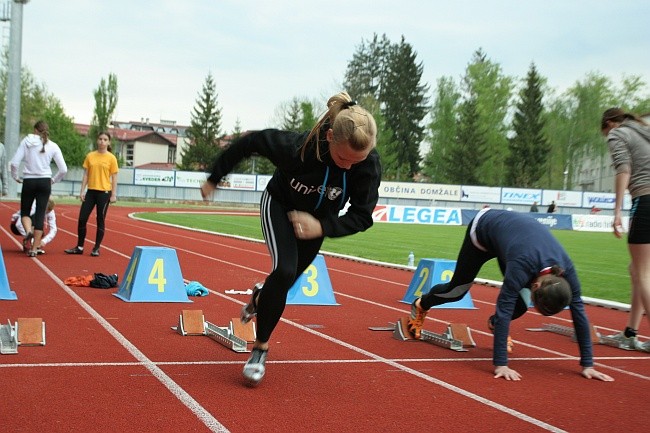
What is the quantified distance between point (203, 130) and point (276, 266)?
265 feet

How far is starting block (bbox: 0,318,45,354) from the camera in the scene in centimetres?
564

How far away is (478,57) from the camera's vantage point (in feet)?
275

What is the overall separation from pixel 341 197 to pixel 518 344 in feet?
10.4

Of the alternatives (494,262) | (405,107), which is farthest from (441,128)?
(494,262)

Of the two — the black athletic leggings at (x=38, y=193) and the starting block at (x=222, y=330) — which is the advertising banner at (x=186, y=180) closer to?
the black athletic leggings at (x=38, y=193)

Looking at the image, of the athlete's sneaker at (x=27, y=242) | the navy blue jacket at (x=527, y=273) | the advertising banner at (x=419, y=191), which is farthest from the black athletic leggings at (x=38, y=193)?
the advertising banner at (x=419, y=191)

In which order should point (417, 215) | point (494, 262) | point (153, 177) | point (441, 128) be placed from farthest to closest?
1. point (441, 128)
2. point (153, 177)
3. point (417, 215)
4. point (494, 262)

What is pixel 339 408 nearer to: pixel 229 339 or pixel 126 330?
pixel 229 339

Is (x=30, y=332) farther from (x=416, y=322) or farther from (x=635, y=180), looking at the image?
(x=635, y=180)

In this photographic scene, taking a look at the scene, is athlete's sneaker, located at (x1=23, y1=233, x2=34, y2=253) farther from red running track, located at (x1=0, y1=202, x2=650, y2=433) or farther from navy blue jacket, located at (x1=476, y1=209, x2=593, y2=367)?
navy blue jacket, located at (x1=476, y1=209, x2=593, y2=367)

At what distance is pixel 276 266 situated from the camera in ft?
16.2

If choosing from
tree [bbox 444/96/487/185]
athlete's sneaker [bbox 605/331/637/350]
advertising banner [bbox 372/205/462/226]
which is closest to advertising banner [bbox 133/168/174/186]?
advertising banner [bbox 372/205/462/226]

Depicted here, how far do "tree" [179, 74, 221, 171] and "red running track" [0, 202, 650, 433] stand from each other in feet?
245

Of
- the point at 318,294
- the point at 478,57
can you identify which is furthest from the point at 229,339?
the point at 478,57
